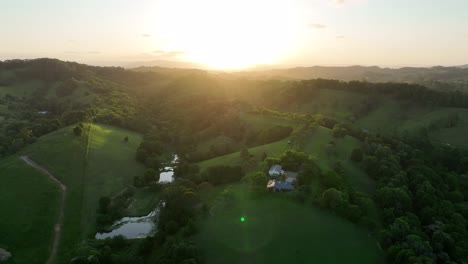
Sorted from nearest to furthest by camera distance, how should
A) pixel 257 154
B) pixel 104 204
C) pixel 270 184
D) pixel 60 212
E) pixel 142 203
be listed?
pixel 270 184 → pixel 60 212 → pixel 104 204 → pixel 142 203 → pixel 257 154

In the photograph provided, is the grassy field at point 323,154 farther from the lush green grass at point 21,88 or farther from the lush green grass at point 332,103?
the lush green grass at point 21,88

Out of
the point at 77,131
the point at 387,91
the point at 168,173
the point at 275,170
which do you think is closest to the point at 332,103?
the point at 387,91

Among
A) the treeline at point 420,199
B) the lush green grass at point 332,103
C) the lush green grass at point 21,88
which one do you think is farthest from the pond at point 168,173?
the lush green grass at point 21,88

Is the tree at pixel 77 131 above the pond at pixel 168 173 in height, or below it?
above

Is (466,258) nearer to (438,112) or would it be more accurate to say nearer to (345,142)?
(345,142)

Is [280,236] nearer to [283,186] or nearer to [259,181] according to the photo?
[283,186]

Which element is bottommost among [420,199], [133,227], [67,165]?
[133,227]

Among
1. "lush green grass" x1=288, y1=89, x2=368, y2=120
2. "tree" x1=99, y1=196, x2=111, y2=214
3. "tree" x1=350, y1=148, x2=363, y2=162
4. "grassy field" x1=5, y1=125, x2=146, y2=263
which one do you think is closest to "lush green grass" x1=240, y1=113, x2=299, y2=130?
"tree" x1=350, y1=148, x2=363, y2=162
